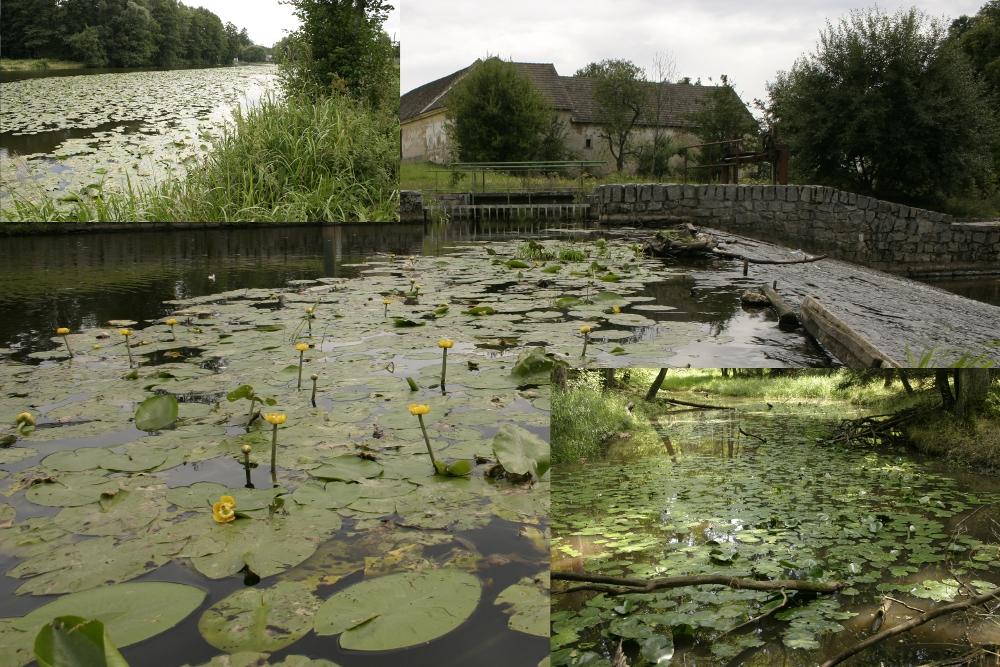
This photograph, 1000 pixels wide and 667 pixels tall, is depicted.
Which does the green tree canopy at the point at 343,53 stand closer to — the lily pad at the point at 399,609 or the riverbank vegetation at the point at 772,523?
the riverbank vegetation at the point at 772,523

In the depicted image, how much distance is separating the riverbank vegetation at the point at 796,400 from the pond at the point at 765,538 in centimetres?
4

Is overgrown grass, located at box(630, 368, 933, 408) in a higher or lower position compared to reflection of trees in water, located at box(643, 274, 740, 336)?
higher

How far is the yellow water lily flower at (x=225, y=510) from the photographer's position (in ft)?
3.66

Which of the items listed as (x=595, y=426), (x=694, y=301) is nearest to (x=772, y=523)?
(x=595, y=426)

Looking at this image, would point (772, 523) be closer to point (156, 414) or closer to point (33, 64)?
point (156, 414)

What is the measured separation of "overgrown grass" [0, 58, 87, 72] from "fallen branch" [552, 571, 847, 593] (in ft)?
19.5

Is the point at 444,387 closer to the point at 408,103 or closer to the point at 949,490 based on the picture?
the point at 949,490

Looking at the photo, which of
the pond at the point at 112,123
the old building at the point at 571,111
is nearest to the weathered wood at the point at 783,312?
the old building at the point at 571,111

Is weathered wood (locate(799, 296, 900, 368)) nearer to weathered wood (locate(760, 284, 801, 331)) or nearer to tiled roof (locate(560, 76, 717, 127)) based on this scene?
weathered wood (locate(760, 284, 801, 331))

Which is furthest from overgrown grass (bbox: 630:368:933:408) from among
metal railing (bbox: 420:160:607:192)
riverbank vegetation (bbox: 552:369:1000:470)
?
metal railing (bbox: 420:160:607:192)

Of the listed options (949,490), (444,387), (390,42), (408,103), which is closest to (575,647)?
(949,490)

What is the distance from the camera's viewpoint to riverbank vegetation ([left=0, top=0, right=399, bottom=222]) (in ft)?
17.1

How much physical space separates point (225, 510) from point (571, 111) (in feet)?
14.2

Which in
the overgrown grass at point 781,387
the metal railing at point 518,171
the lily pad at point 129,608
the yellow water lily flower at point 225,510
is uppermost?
the metal railing at point 518,171
